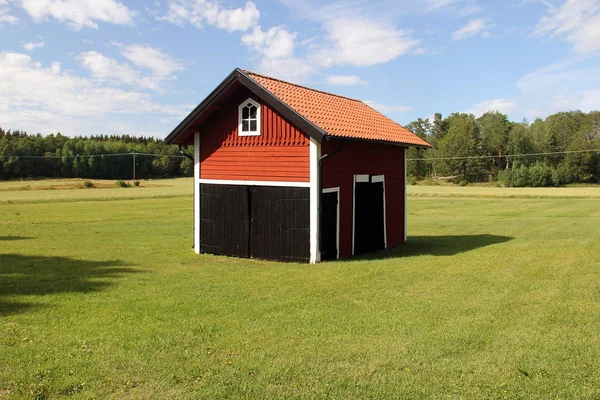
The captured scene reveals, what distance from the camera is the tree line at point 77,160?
344 ft

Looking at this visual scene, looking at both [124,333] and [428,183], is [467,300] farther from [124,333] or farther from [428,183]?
[428,183]

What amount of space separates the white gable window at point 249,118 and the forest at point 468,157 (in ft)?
279

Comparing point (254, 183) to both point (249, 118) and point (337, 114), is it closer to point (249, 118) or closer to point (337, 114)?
point (249, 118)

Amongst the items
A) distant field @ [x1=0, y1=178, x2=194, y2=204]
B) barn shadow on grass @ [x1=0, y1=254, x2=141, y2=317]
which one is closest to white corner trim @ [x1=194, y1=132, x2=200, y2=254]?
barn shadow on grass @ [x1=0, y1=254, x2=141, y2=317]

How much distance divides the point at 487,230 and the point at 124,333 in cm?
2120

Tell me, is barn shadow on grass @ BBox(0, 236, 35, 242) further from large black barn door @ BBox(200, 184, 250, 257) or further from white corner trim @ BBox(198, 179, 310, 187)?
white corner trim @ BBox(198, 179, 310, 187)

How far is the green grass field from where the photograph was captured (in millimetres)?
6051

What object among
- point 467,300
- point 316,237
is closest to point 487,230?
point 316,237

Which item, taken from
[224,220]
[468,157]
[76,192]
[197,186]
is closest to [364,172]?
[224,220]

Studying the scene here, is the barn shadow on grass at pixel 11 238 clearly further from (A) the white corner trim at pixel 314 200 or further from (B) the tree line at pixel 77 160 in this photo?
(B) the tree line at pixel 77 160

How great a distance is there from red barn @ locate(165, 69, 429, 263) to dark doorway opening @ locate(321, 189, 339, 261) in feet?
0.10

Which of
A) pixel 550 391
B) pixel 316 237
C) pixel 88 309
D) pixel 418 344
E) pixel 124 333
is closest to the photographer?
pixel 550 391

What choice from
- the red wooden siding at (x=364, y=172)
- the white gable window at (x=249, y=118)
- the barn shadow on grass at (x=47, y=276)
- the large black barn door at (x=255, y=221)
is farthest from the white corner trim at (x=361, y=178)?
the barn shadow on grass at (x=47, y=276)

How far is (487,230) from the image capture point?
25.4 meters
